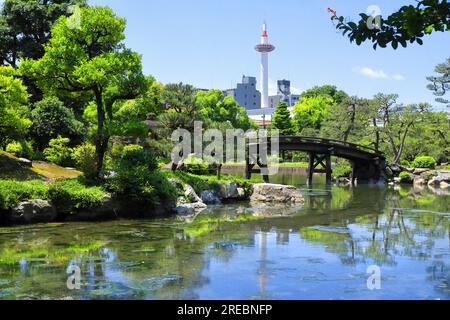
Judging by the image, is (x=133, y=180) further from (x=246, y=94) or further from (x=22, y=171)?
(x=246, y=94)

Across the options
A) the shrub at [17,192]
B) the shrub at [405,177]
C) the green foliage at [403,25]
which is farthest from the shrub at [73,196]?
the shrub at [405,177]

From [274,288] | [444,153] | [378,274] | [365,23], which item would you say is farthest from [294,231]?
[444,153]

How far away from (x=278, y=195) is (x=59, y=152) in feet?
36.6

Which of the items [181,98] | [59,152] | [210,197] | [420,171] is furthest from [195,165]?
[420,171]

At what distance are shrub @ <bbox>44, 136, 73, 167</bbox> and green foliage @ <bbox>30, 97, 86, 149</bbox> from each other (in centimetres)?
127

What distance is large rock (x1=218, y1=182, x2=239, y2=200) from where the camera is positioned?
78.3ft

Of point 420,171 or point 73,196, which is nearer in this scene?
point 73,196

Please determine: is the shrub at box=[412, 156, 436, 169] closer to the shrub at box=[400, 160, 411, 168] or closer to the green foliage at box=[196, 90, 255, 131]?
the shrub at box=[400, 160, 411, 168]

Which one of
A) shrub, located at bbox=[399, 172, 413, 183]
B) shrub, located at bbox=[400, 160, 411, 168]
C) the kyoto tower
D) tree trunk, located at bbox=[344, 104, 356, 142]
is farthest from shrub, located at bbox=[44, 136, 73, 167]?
the kyoto tower

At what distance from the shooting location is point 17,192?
15688 millimetres

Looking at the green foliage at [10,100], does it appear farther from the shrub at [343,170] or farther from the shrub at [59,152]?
the shrub at [343,170]

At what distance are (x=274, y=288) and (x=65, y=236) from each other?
7.48 meters
